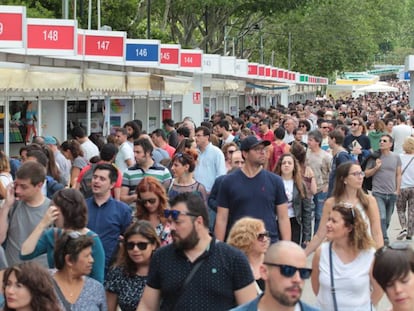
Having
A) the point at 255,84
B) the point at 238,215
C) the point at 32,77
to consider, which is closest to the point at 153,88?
the point at 32,77

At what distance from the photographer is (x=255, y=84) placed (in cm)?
4372

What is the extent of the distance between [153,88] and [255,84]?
21959mm

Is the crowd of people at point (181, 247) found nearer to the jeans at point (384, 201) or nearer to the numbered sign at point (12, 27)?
the numbered sign at point (12, 27)

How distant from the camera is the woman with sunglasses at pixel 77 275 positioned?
6422 millimetres

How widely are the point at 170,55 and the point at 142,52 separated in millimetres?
3097

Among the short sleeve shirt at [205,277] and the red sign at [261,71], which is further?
the red sign at [261,71]

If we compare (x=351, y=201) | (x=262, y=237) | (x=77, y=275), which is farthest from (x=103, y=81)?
(x=77, y=275)

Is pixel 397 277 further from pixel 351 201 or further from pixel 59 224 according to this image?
pixel 351 201

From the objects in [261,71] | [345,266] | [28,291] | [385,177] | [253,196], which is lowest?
[385,177]

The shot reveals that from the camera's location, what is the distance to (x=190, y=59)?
25344 millimetres

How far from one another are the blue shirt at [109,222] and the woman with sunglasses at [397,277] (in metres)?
3.26

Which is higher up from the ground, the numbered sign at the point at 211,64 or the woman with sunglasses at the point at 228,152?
the numbered sign at the point at 211,64

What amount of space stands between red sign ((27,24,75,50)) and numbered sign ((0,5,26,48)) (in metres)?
0.92

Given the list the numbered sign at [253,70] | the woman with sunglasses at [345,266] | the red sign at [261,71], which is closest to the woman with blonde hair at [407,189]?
the woman with sunglasses at [345,266]
